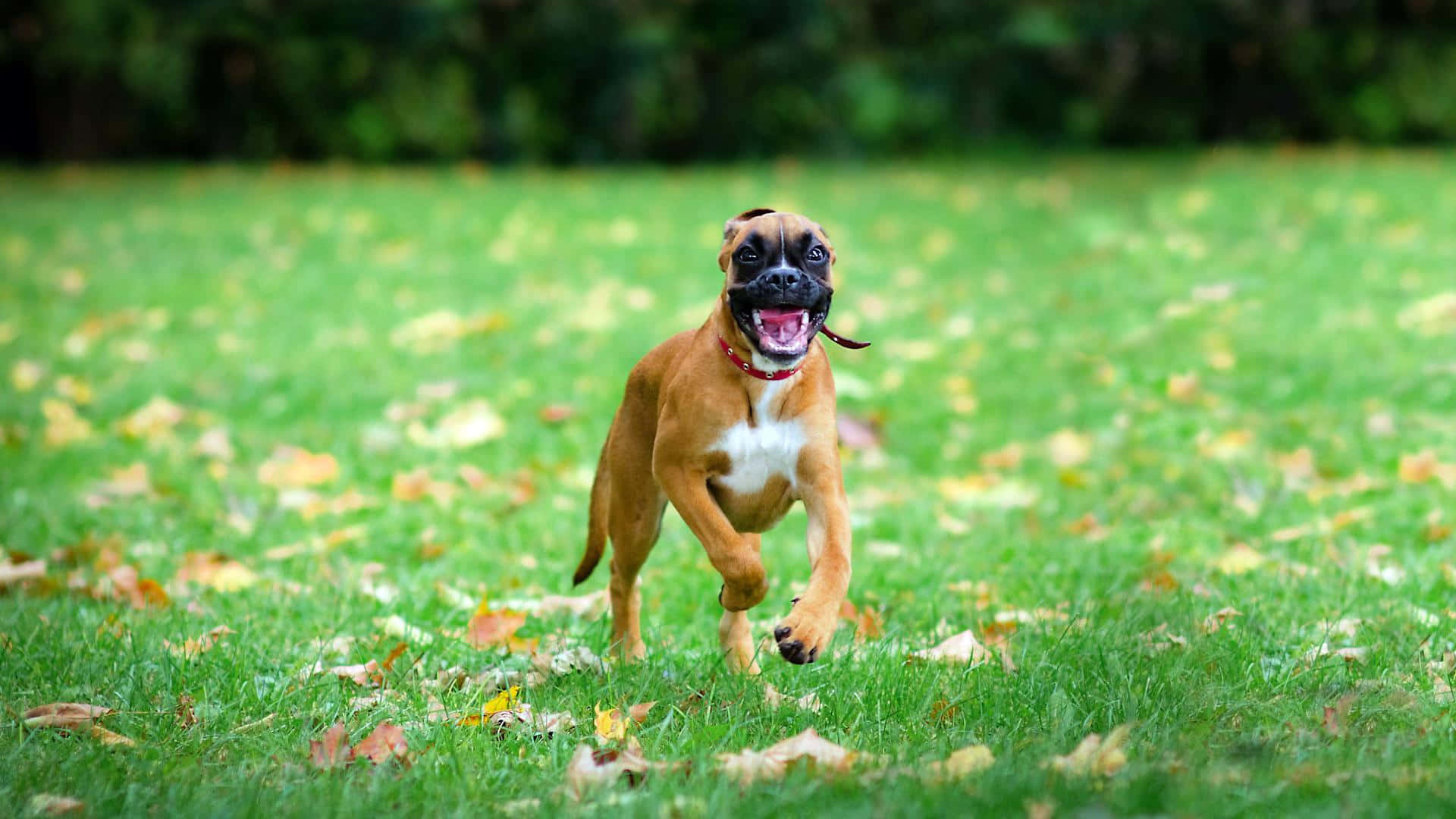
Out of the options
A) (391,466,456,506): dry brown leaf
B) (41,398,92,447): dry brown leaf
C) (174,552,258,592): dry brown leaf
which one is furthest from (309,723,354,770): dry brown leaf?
(41,398,92,447): dry brown leaf

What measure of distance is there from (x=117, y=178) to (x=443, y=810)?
19.5 meters

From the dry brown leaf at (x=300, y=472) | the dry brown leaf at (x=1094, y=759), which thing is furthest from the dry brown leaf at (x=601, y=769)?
the dry brown leaf at (x=300, y=472)

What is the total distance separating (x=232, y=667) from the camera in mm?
3676

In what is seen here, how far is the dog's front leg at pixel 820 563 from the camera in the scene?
3.16m

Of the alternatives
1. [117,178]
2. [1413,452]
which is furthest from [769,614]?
[117,178]

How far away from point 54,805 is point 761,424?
1.66m

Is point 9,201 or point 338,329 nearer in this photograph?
point 338,329

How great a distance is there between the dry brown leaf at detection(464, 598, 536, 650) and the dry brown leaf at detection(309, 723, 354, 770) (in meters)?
0.96

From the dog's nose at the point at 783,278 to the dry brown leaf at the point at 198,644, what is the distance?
5.70 feet

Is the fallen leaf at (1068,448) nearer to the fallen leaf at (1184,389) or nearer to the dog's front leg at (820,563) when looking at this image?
the fallen leaf at (1184,389)

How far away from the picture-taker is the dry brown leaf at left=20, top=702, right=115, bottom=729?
326 centimetres

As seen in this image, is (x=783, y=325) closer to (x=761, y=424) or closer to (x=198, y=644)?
(x=761, y=424)

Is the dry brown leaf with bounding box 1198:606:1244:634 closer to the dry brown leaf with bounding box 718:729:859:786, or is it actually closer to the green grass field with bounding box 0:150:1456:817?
the green grass field with bounding box 0:150:1456:817

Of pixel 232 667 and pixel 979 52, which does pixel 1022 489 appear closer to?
pixel 232 667
